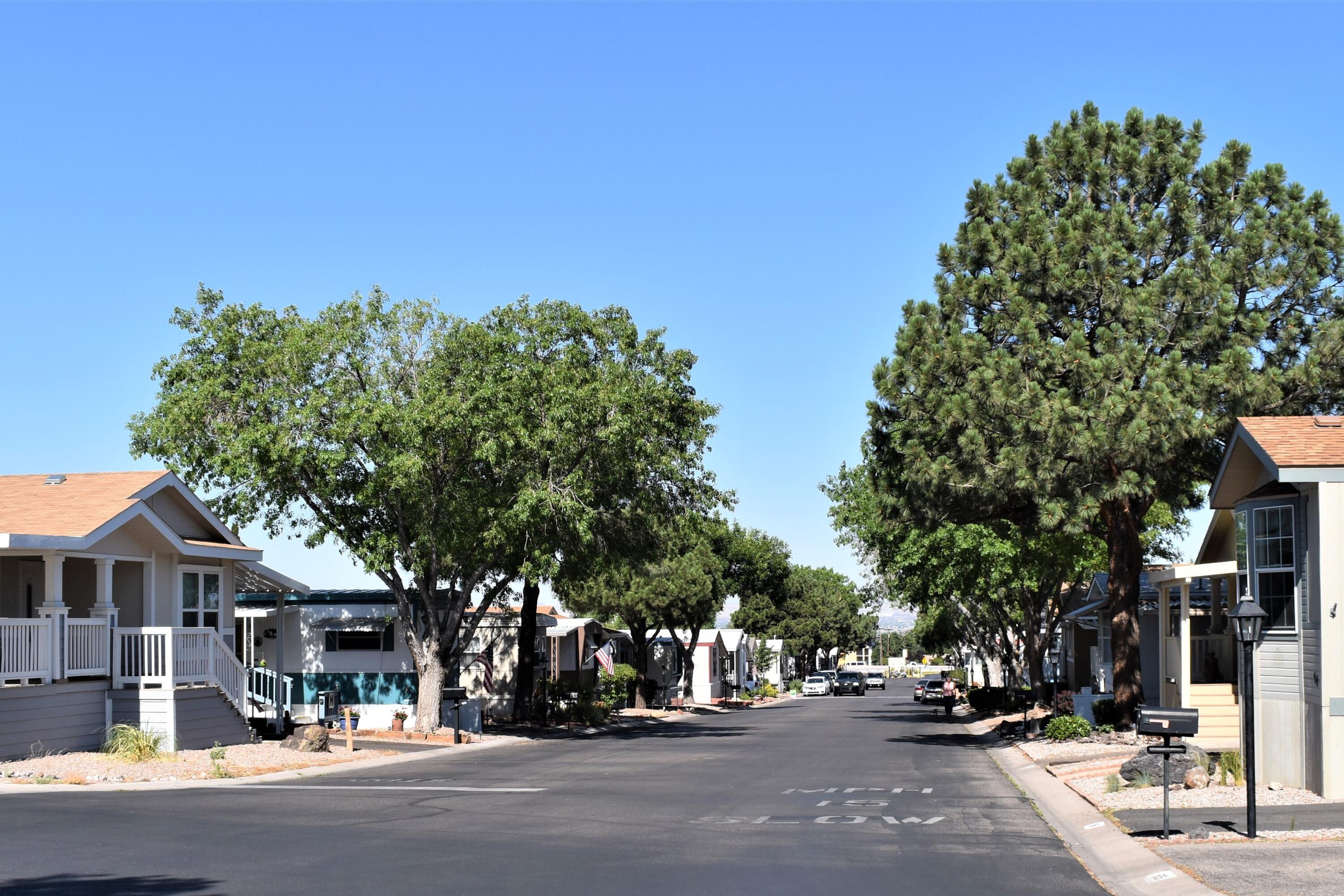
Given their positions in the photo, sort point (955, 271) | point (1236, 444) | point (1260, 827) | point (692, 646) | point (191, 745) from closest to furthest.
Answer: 1. point (1260, 827)
2. point (1236, 444)
3. point (191, 745)
4. point (955, 271)
5. point (692, 646)

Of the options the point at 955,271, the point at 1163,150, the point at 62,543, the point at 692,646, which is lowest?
the point at 692,646

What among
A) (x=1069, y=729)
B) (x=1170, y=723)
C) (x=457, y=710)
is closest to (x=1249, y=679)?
(x=1170, y=723)

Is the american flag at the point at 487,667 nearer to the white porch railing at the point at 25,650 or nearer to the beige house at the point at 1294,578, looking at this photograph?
the white porch railing at the point at 25,650

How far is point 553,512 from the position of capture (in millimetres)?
31156

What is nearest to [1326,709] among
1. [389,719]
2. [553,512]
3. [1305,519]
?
[1305,519]

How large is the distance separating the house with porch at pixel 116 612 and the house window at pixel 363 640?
24.6 ft

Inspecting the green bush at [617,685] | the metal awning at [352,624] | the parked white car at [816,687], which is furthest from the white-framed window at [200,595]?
the parked white car at [816,687]

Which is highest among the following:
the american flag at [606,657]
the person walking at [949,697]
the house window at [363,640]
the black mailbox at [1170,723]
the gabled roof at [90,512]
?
the gabled roof at [90,512]

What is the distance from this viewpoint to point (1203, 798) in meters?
17.8

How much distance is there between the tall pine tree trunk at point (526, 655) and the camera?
40.2 meters

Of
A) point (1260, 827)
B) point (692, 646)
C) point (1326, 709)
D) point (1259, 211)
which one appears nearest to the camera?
point (1260, 827)

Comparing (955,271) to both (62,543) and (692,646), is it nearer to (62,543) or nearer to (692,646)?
(62,543)

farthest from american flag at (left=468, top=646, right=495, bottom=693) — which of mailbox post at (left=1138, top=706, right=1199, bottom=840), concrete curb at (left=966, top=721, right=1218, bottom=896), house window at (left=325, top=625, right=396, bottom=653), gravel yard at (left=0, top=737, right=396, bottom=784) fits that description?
mailbox post at (left=1138, top=706, right=1199, bottom=840)

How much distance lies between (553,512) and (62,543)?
1070cm
